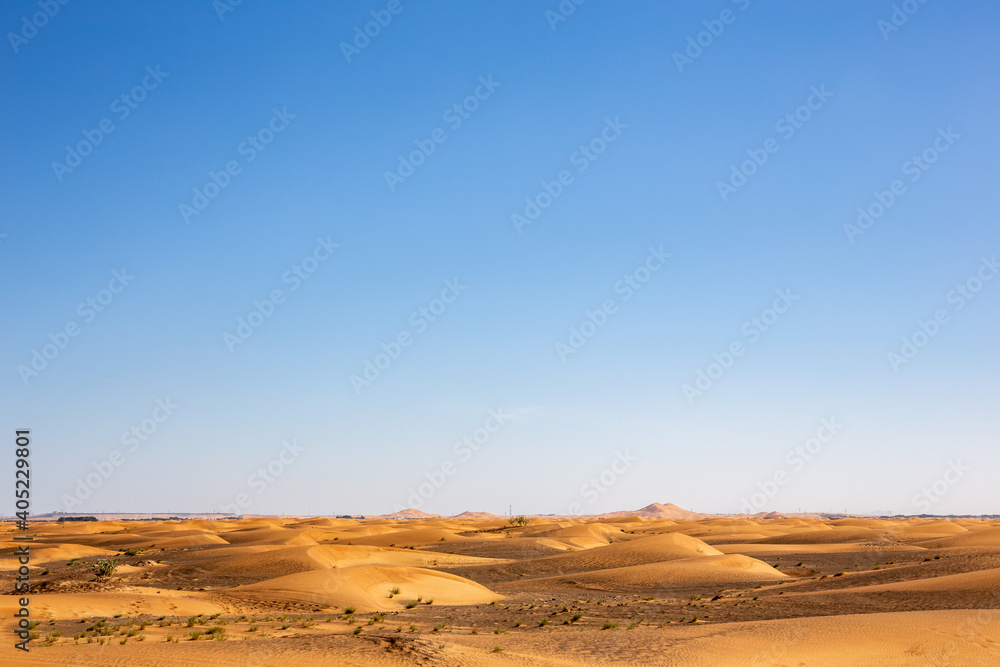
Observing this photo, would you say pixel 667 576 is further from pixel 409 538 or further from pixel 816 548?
pixel 409 538

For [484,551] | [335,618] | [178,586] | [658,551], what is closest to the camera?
[335,618]

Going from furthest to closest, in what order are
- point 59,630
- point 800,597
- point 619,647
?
point 800,597, point 59,630, point 619,647

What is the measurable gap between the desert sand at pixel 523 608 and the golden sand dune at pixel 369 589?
0.12 m

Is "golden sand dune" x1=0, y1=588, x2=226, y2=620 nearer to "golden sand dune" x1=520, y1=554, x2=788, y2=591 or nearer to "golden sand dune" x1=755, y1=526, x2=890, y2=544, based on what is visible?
"golden sand dune" x1=520, y1=554, x2=788, y2=591

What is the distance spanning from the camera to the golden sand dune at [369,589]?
27498 mm

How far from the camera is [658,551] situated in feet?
153

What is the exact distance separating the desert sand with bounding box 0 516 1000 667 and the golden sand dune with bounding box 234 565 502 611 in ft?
0.40

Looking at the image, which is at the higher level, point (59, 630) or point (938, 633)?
point (59, 630)

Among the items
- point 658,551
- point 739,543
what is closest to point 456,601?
point 658,551

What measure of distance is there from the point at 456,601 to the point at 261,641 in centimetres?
1358

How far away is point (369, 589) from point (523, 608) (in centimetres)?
622

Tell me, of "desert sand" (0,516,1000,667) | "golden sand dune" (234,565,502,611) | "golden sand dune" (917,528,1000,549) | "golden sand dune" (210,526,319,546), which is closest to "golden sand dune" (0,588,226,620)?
"desert sand" (0,516,1000,667)

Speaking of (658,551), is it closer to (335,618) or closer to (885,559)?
(885,559)

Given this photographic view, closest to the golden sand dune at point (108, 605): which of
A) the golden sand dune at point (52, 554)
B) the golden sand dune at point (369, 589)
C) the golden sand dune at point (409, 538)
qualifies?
the golden sand dune at point (369, 589)
